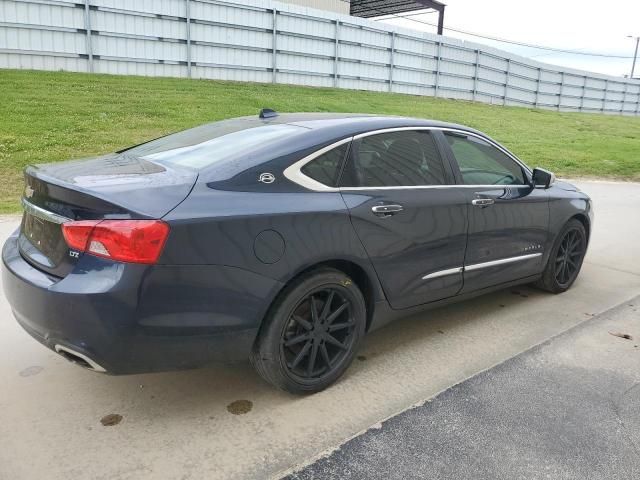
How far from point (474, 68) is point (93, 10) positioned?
55.8 feet

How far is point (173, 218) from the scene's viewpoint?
247cm

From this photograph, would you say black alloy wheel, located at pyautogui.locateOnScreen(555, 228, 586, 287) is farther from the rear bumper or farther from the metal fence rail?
the metal fence rail

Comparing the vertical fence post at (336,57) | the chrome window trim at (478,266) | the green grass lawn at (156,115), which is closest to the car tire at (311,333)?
the chrome window trim at (478,266)

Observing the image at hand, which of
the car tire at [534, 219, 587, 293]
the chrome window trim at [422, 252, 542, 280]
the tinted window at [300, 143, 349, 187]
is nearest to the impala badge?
the tinted window at [300, 143, 349, 187]

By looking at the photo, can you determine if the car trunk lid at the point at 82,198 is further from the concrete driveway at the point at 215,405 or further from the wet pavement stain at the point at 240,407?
the wet pavement stain at the point at 240,407

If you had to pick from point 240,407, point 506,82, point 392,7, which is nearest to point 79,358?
point 240,407

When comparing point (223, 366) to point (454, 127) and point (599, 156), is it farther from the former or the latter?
point (599, 156)

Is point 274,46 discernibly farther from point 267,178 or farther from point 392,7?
point 392,7

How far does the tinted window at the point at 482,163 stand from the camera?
3908 mm

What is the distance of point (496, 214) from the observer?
401 cm

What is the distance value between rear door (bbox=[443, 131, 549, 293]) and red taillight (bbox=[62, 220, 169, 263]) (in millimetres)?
2181

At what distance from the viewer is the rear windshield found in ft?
9.99

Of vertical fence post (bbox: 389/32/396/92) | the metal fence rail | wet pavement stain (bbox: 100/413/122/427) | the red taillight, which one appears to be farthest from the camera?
vertical fence post (bbox: 389/32/396/92)

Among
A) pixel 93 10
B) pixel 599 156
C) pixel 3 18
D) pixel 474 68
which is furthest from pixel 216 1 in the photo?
pixel 474 68
